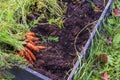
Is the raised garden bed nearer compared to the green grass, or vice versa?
the raised garden bed

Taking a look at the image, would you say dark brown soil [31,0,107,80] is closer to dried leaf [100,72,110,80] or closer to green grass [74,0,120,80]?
green grass [74,0,120,80]

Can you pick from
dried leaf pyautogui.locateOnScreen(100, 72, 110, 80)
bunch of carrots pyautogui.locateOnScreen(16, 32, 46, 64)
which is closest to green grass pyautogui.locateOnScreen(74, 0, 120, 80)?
dried leaf pyautogui.locateOnScreen(100, 72, 110, 80)

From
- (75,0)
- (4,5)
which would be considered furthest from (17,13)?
(75,0)

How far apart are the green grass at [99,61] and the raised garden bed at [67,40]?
0.10 metres

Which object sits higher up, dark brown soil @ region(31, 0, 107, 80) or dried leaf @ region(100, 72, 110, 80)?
dark brown soil @ region(31, 0, 107, 80)

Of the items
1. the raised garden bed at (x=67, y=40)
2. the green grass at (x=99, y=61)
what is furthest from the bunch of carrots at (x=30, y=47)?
the green grass at (x=99, y=61)

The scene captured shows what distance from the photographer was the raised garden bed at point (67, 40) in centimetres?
225

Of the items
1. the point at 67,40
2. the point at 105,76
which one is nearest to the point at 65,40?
the point at 67,40

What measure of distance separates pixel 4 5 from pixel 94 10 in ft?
2.92

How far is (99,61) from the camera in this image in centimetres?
261

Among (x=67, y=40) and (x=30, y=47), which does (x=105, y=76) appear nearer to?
(x=67, y=40)

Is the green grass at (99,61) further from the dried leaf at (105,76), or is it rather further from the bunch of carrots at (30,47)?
the bunch of carrots at (30,47)

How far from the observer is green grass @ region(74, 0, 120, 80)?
244 cm

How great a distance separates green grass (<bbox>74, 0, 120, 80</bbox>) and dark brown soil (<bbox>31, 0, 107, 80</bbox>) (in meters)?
0.11
